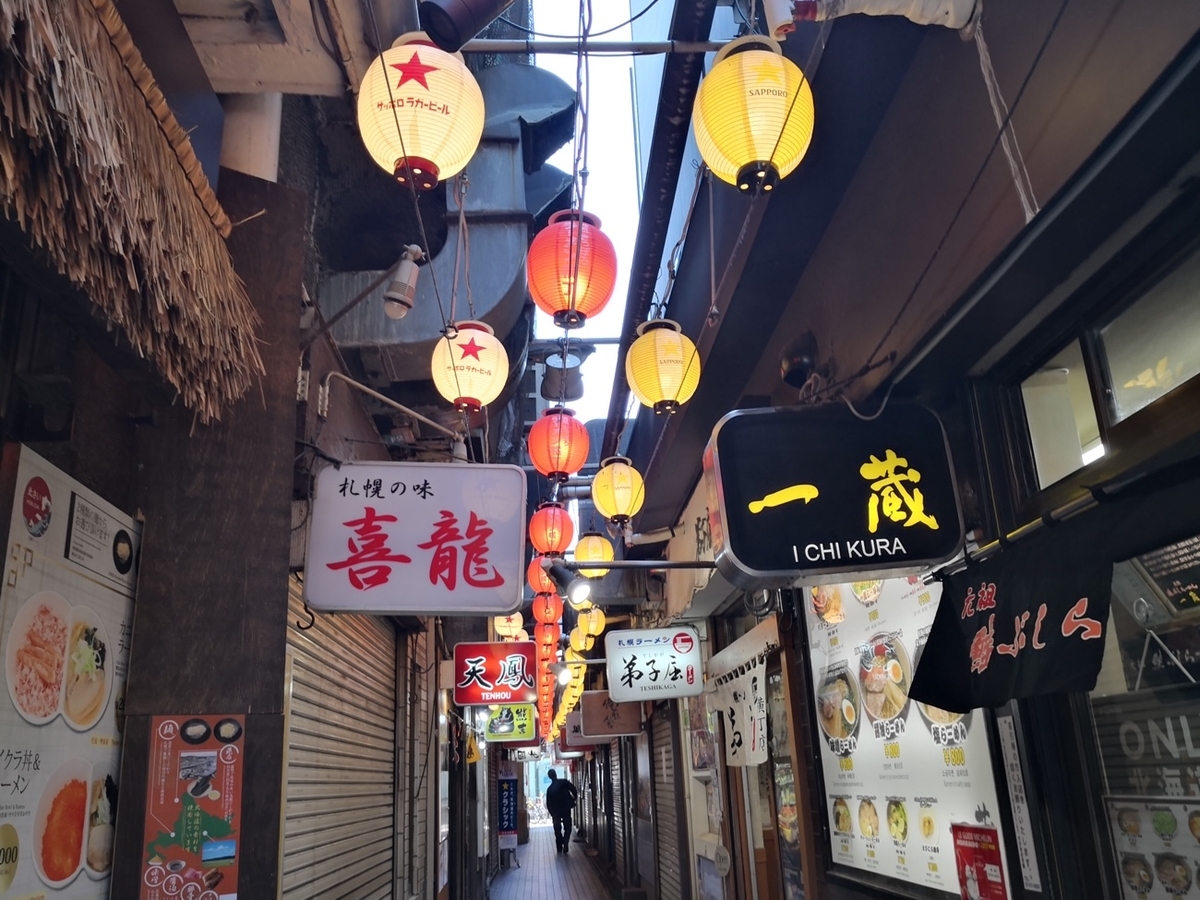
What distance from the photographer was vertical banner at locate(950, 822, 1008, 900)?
470 centimetres

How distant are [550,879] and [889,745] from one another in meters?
23.1

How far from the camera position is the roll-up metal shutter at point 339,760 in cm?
626

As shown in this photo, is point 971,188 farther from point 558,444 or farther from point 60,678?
point 558,444

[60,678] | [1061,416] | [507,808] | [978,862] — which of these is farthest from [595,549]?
[507,808]

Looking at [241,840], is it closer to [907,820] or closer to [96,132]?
[96,132]

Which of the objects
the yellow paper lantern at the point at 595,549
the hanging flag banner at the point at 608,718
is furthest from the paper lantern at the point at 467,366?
the hanging flag banner at the point at 608,718

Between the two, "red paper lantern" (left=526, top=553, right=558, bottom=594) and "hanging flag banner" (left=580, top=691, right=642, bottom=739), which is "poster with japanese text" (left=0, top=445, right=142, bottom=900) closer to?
"red paper lantern" (left=526, top=553, right=558, bottom=594)

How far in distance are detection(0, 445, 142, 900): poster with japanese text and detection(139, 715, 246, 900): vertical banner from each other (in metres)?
0.19

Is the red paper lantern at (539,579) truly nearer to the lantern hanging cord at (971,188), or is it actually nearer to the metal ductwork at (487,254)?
the metal ductwork at (487,254)

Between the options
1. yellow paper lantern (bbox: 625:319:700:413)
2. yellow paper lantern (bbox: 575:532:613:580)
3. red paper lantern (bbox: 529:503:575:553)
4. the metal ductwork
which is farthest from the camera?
yellow paper lantern (bbox: 575:532:613:580)

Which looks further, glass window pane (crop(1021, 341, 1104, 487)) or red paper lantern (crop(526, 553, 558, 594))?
red paper lantern (crop(526, 553, 558, 594))

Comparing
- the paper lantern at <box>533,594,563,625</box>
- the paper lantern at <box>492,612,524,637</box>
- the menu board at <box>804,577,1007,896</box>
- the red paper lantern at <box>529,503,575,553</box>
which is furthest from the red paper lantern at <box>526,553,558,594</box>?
the menu board at <box>804,577,1007,896</box>

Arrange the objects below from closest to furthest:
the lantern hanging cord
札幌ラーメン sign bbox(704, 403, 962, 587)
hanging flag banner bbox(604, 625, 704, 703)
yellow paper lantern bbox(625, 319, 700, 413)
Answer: the lantern hanging cord, 札幌ラーメン sign bbox(704, 403, 962, 587), yellow paper lantern bbox(625, 319, 700, 413), hanging flag banner bbox(604, 625, 704, 703)

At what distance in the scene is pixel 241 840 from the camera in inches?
156
